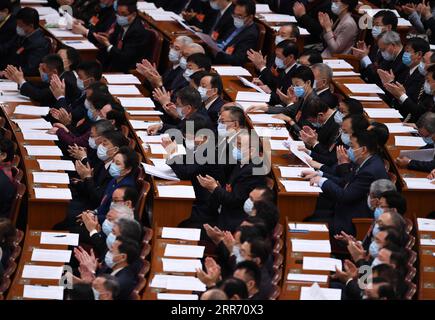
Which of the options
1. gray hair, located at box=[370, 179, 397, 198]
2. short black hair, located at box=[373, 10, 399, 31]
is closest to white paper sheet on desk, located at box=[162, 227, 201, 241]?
gray hair, located at box=[370, 179, 397, 198]

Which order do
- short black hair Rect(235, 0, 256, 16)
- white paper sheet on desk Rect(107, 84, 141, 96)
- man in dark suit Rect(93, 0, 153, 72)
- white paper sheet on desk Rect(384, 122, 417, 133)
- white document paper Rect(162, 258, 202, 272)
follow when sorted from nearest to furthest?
1. white document paper Rect(162, 258, 202, 272)
2. white paper sheet on desk Rect(384, 122, 417, 133)
3. white paper sheet on desk Rect(107, 84, 141, 96)
4. short black hair Rect(235, 0, 256, 16)
5. man in dark suit Rect(93, 0, 153, 72)

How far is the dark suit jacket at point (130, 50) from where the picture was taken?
12.9 metres

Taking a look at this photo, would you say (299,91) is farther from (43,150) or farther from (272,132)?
(43,150)

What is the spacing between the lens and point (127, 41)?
12.9 m

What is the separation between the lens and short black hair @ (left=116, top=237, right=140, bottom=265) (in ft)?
29.1

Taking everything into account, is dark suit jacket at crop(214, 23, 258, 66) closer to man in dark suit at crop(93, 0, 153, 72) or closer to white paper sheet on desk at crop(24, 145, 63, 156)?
man in dark suit at crop(93, 0, 153, 72)

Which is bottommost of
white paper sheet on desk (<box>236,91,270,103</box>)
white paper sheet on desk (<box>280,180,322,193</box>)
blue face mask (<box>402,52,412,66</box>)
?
white paper sheet on desk (<box>236,91,270,103</box>)

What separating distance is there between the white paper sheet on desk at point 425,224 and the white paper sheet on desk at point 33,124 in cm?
326

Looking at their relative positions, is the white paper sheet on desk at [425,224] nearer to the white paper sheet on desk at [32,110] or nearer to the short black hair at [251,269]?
the short black hair at [251,269]

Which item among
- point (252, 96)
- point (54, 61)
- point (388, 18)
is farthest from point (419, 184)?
point (54, 61)

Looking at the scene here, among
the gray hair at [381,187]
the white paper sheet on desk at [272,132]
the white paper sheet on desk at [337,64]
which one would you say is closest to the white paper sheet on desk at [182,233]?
the gray hair at [381,187]

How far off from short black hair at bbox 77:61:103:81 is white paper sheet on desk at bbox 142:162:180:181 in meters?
1.70

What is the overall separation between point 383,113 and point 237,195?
6.32 feet

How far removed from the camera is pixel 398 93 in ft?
36.6
